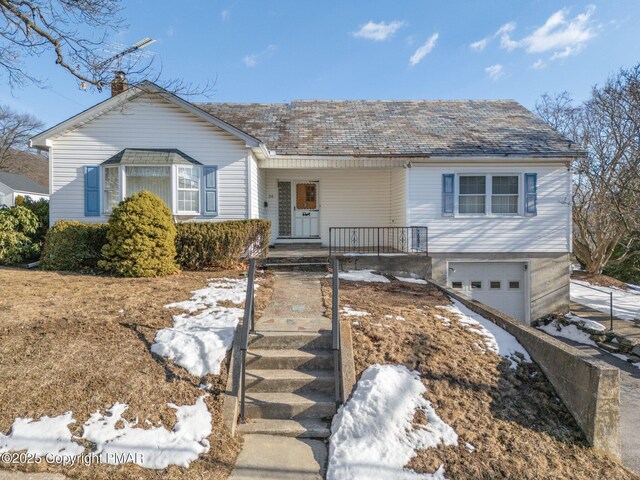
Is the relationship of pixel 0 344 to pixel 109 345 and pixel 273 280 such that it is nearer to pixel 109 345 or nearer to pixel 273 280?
pixel 109 345

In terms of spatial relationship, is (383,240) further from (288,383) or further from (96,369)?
(96,369)

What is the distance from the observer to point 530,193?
35.6ft

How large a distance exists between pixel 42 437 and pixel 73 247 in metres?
6.43

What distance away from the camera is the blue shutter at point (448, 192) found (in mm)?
10887

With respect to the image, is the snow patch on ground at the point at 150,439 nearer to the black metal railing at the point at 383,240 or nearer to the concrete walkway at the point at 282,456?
the concrete walkway at the point at 282,456

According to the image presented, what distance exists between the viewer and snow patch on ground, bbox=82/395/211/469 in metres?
3.13

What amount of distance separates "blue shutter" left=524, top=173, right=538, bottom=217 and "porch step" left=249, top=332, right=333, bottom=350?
902cm

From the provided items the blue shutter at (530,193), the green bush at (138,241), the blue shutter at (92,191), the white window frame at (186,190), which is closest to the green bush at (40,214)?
the blue shutter at (92,191)

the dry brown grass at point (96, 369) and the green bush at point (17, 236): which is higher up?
the green bush at point (17, 236)

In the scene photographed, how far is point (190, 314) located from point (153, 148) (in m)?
6.60

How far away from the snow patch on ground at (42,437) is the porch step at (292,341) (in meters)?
1.98

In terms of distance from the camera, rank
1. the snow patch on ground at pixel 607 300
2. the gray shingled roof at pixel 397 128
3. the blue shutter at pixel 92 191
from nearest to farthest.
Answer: the blue shutter at pixel 92 191 → the gray shingled roof at pixel 397 128 → the snow patch on ground at pixel 607 300

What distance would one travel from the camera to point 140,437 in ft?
10.8

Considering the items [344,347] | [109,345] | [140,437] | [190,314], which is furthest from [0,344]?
[344,347]
